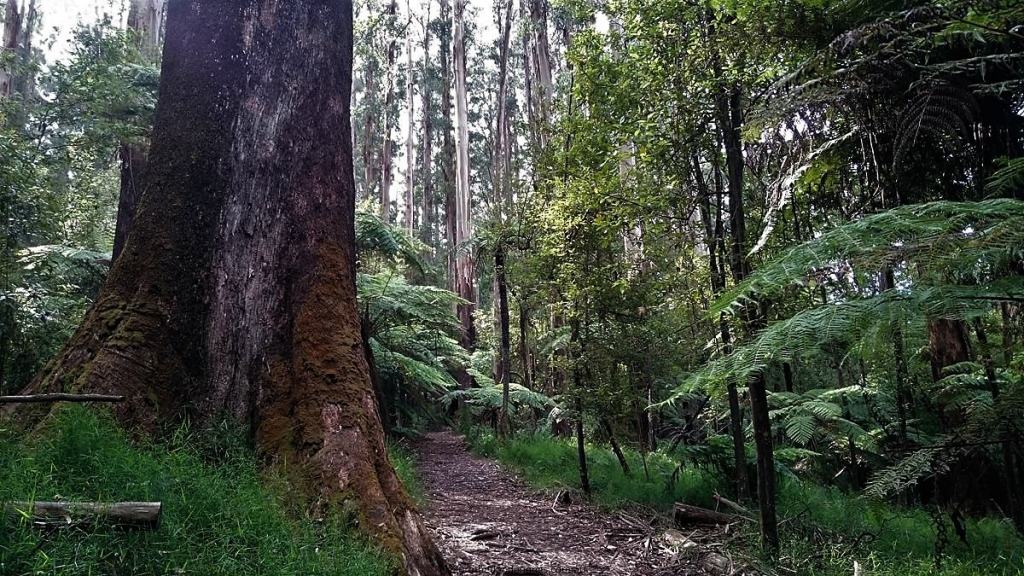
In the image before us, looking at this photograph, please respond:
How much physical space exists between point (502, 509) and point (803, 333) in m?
4.79

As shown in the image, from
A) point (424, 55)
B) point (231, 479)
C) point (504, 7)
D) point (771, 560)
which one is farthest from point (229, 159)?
point (424, 55)

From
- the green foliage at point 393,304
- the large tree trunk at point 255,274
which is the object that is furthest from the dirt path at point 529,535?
the green foliage at point 393,304

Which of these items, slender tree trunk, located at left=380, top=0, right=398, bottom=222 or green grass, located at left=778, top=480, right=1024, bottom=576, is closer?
green grass, located at left=778, top=480, right=1024, bottom=576

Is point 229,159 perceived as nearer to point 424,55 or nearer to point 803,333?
point 803,333

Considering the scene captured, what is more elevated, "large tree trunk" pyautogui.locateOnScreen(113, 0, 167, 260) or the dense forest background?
"large tree trunk" pyautogui.locateOnScreen(113, 0, 167, 260)

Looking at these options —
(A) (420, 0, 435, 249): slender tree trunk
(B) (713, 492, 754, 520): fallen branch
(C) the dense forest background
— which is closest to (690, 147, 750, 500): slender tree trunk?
(C) the dense forest background

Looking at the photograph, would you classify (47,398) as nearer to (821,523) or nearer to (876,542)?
(876,542)

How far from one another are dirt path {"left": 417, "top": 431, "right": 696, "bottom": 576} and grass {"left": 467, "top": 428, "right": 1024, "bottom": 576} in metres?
0.62

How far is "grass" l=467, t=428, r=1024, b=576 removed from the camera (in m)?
4.25

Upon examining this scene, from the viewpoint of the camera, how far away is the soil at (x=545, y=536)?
438cm

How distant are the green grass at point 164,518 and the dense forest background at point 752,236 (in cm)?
216

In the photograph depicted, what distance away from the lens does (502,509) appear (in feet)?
21.8

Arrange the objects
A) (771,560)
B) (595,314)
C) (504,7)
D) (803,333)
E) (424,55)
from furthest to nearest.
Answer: (424,55) → (504,7) → (595,314) → (771,560) → (803,333)

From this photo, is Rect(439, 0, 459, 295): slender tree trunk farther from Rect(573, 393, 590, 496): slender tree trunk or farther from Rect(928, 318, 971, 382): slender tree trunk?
Rect(928, 318, 971, 382): slender tree trunk
